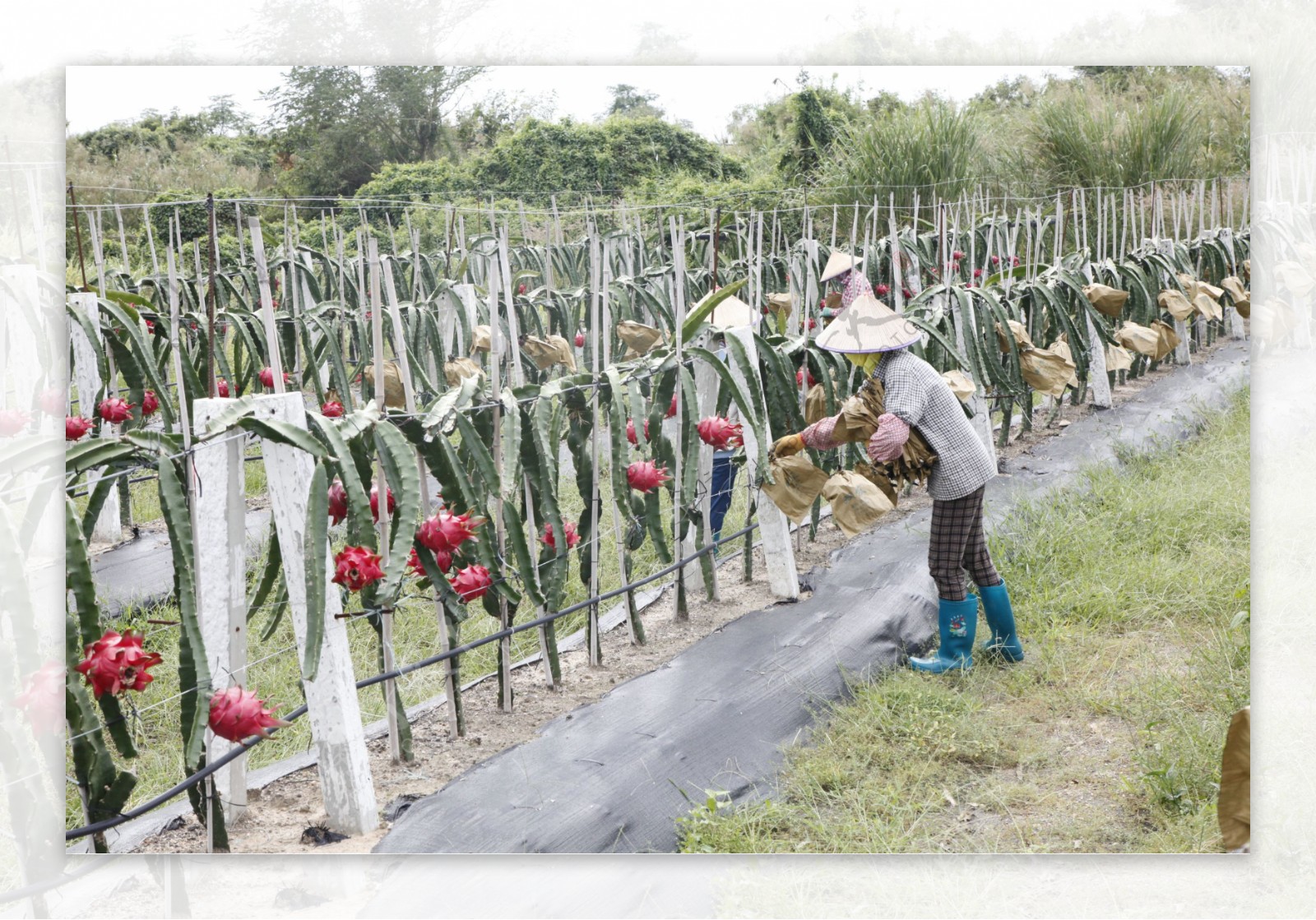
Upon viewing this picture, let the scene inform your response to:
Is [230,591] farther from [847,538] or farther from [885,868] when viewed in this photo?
[847,538]

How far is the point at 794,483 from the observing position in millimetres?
2590

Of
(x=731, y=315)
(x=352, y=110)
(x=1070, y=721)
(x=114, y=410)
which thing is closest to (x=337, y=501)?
(x=114, y=410)

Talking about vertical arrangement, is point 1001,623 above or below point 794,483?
below

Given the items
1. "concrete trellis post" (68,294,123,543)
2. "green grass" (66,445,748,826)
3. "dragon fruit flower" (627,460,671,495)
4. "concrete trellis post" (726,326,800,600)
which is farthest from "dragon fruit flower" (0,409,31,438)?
"concrete trellis post" (726,326,800,600)

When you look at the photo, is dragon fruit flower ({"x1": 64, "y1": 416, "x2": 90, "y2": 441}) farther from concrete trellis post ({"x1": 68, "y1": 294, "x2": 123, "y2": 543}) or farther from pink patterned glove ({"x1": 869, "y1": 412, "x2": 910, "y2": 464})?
pink patterned glove ({"x1": 869, "y1": 412, "x2": 910, "y2": 464})

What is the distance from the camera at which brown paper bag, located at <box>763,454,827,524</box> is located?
2.57 meters

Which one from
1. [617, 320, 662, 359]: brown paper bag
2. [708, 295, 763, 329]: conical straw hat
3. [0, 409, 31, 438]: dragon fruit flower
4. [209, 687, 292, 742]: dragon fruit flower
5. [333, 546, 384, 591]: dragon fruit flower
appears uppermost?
[708, 295, 763, 329]: conical straw hat

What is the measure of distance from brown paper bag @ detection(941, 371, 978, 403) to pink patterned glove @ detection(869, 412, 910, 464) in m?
0.37

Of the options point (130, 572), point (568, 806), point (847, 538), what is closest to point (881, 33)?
point (847, 538)

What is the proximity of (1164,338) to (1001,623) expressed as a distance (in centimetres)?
162

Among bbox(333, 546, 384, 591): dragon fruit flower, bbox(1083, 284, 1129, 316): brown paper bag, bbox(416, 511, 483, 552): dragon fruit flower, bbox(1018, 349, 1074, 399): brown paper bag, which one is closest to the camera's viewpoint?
bbox(333, 546, 384, 591): dragon fruit flower

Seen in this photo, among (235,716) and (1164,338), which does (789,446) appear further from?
(1164,338)

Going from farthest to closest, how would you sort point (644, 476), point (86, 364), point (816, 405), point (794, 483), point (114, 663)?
point (816, 405)
point (86, 364)
point (794, 483)
point (644, 476)
point (114, 663)

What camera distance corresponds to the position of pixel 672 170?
2.80 meters
